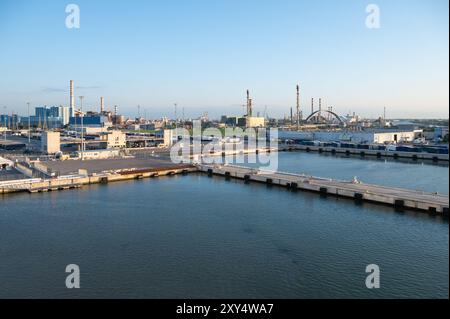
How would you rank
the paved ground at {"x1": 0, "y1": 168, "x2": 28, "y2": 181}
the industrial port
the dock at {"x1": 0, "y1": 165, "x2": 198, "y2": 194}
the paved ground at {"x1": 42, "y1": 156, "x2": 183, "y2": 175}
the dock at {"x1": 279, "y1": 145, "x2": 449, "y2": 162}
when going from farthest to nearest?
1. the dock at {"x1": 279, "y1": 145, "x2": 449, "y2": 162}
2. the paved ground at {"x1": 42, "y1": 156, "x2": 183, "y2": 175}
3. the paved ground at {"x1": 0, "y1": 168, "x2": 28, "y2": 181}
4. the dock at {"x1": 0, "y1": 165, "x2": 198, "y2": 194}
5. the industrial port

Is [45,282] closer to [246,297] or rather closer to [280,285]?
[246,297]

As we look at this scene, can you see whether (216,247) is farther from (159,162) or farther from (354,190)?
(159,162)

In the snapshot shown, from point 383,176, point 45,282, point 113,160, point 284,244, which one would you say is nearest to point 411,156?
point 383,176

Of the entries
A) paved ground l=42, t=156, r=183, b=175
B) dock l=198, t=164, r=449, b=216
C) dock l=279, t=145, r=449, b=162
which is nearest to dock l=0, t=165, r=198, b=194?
paved ground l=42, t=156, r=183, b=175

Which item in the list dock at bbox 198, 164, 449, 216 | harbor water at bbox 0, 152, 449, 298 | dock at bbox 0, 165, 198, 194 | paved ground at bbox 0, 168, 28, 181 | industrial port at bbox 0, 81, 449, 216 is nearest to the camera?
harbor water at bbox 0, 152, 449, 298

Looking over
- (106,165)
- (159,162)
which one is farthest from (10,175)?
(159,162)

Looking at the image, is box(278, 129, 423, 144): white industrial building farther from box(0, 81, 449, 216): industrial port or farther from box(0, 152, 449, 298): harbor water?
box(0, 152, 449, 298): harbor water
